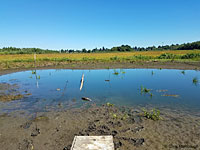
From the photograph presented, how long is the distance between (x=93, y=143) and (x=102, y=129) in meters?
1.89

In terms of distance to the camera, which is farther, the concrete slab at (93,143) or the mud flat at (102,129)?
the mud flat at (102,129)

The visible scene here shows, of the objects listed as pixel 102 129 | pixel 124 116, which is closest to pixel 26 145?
pixel 102 129

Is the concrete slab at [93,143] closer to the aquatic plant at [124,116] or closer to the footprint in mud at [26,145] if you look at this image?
the footprint in mud at [26,145]

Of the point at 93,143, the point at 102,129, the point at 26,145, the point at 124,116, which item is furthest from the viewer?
the point at 124,116

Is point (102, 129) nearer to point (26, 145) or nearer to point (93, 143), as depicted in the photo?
point (93, 143)

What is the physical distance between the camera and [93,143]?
2797 millimetres

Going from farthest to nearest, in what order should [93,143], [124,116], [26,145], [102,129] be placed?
[124,116]
[102,129]
[26,145]
[93,143]

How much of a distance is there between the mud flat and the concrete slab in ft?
3.59

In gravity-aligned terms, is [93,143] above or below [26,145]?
above

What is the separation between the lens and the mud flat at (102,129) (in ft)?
12.8

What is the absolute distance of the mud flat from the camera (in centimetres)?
390

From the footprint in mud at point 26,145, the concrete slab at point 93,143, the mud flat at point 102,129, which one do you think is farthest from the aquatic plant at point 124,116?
the footprint in mud at point 26,145

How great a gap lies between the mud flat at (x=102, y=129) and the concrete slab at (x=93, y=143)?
1095mm

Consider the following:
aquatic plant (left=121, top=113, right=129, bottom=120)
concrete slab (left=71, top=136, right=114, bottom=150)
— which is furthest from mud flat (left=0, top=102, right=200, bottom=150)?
concrete slab (left=71, top=136, right=114, bottom=150)
